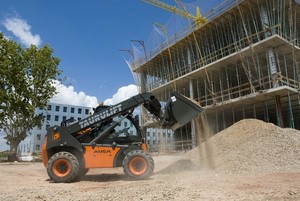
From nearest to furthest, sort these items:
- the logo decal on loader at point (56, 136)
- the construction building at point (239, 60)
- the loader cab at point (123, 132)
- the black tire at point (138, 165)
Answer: the black tire at point (138, 165) → the logo decal on loader at point (56, 136) → the loader cab at point (123, 132) → the construction building at point (239, 60)

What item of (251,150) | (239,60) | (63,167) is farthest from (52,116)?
(251,150)

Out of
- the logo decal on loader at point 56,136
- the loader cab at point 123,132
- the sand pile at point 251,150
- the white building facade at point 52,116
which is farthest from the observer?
the white building facade at point 52,116

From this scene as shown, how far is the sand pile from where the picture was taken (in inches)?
369

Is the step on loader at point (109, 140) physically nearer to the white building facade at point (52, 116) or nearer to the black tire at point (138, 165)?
the black tire at point (138, 165)

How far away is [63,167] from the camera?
326 inches

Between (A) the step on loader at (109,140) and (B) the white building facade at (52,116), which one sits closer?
(A) the step on loader at (109,140)

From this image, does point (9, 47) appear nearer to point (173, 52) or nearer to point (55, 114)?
point (173, 52)

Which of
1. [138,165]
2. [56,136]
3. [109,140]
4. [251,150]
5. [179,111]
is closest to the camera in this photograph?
[138,165]

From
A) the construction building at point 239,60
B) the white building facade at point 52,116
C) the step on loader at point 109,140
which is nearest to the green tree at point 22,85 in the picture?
the construction building at point 239,60

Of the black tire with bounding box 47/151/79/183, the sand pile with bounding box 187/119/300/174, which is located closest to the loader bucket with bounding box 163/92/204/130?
the sand pile with bounding box 187/119/300/174

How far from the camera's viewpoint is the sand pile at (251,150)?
9.37 meters

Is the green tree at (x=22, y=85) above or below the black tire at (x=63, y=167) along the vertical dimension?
above

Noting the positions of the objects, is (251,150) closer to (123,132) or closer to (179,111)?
(179,111)

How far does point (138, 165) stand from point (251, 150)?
15.2 ft
